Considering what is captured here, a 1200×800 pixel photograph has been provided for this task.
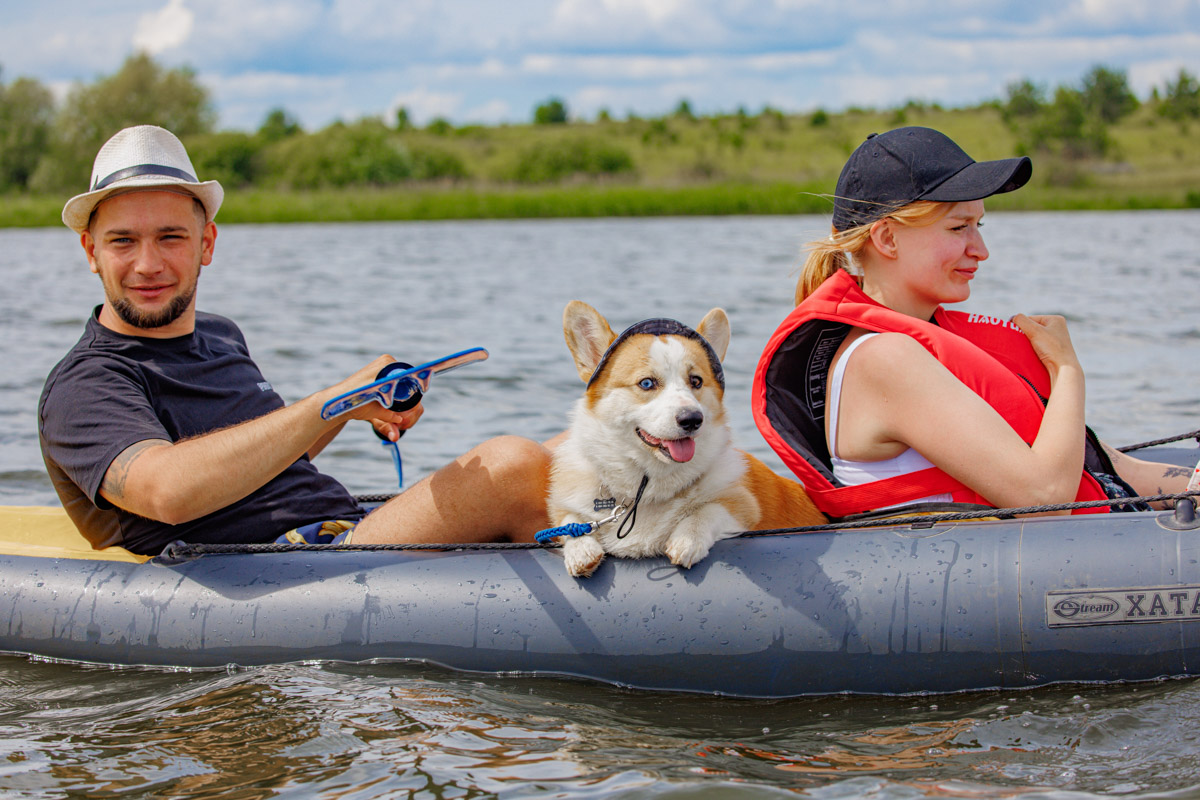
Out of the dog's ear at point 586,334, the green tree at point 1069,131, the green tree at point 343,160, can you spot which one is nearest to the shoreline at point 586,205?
the green tree at point 1069,131

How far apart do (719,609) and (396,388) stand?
1.17 meters

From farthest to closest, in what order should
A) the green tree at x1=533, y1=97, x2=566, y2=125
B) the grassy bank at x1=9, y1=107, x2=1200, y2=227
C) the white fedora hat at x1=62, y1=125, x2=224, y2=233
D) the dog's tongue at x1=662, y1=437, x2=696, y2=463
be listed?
the green tree at x1=533, y1=97, x2=566, y2=125
the grassy bank at x1=9, y1=107, x2=1200, y2=227
the white fedora hat at x1=62, y1=125, x2=224, y2=233
the dog's tongue at x1=662, y1=437, x2=696, y2=463

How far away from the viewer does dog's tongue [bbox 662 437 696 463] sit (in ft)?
9.96

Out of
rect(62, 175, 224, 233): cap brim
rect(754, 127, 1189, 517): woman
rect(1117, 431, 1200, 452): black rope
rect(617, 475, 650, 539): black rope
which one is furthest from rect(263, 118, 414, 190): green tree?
rect(617, 475, 650, 539): black rope

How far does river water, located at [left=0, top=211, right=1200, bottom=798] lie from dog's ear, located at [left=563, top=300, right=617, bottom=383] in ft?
3.30

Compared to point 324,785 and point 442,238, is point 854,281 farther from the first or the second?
point 442,238

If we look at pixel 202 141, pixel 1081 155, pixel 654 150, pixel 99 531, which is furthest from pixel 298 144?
pixel 99 531

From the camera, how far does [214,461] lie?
10.4 feet

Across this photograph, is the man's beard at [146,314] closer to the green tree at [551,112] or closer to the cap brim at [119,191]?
the cap brim at [119,191]

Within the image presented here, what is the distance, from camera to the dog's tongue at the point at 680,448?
3.04m

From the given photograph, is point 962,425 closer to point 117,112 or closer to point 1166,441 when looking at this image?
point 1166,441

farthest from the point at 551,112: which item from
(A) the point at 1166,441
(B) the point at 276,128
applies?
(A) the point at 1166,441

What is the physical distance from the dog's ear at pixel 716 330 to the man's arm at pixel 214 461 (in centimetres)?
97

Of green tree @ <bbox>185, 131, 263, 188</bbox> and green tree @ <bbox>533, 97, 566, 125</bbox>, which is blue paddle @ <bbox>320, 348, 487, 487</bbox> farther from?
green tree @ <bbox>533, 97, 566, 125</bbox>
